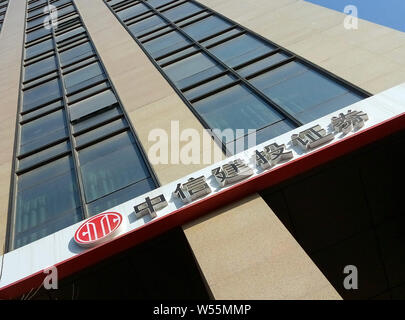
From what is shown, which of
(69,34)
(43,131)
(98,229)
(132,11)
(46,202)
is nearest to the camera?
(98,229)

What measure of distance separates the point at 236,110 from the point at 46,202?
5936 millimetres

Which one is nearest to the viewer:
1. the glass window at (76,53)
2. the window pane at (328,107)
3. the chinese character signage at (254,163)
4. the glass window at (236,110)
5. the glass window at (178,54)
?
the chinese character signage at (254,163)

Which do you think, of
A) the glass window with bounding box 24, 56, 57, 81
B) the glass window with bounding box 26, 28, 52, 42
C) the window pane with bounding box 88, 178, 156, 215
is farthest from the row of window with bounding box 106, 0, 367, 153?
the glass window with bounding box 26, 28, 52, 42

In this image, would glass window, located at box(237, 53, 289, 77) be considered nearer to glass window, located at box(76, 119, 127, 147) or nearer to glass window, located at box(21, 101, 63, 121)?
glass window, located at box(76, 119, 127, 147)

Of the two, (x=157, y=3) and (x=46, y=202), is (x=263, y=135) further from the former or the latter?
(x=157, y=3)

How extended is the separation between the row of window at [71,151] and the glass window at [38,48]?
3.27 metres

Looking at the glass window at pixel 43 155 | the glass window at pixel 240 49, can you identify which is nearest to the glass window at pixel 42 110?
the glass window at pixel 43 155

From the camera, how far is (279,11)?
19.1 metres

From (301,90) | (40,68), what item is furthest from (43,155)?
(40,68)

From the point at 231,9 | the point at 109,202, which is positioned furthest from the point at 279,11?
the point at 109,202

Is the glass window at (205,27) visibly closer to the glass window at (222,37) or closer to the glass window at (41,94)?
the glass window at (222,37)

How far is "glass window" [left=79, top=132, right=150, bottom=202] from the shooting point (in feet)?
41.7

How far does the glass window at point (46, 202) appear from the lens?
12141 mm

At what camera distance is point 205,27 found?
20984 mm
